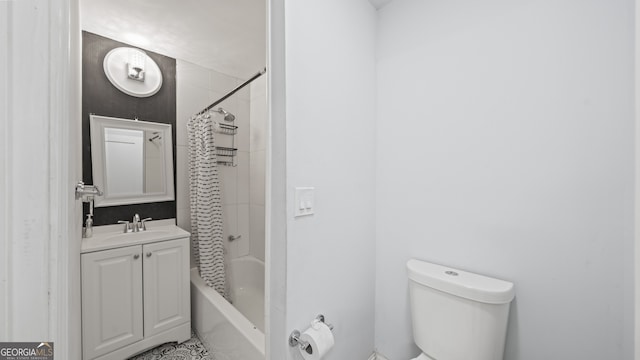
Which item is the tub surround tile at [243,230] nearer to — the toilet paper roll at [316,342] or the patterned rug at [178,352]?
the patterned rug at [178,352]

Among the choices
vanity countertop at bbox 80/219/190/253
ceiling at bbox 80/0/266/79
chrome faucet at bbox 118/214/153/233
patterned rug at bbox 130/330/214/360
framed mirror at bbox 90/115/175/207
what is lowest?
patterned rug at bbox 130/330/214/360

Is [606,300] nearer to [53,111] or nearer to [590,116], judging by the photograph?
[590,116]

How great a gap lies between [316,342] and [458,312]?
591 mm

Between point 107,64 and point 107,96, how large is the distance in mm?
238

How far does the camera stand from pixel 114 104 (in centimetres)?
177

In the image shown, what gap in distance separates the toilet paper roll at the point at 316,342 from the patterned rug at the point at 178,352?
45.6 inches

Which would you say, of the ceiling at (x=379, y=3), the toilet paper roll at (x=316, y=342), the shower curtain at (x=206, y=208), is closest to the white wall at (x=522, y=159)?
the ceiling at (x=379, y=3)

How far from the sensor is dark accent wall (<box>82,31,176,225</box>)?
166 centimetres

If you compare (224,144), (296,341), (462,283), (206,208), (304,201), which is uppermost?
(224,144)

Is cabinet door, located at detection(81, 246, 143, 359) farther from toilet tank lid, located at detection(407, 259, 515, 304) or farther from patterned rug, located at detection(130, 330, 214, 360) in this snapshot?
toilet tank lid, located at detection(407, 259, 515, 304)

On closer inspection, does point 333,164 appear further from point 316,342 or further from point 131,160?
point 131,160

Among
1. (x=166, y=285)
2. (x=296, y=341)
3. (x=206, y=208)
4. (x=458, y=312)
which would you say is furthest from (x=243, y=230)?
(x=458, y=312)

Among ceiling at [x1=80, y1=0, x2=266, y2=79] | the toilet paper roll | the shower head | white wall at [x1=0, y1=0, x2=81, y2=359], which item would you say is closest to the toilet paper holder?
the toilet paper roll

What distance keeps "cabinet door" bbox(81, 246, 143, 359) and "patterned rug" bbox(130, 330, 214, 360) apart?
18 cm
